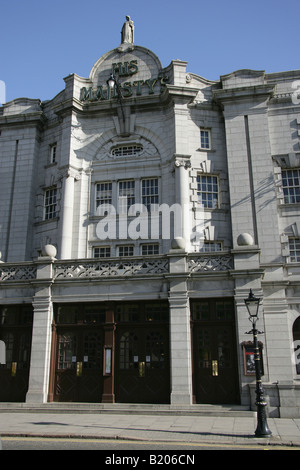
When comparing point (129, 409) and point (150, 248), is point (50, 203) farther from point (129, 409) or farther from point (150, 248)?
point (129, 409)

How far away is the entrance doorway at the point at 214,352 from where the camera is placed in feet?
54.7

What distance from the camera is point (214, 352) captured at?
56.2 feet

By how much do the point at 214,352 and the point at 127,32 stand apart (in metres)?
22.6

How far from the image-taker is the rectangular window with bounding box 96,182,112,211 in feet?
82.0

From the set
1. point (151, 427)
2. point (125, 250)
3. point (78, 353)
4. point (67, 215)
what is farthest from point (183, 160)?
point (151, 427)

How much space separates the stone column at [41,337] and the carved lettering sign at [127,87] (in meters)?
12.8

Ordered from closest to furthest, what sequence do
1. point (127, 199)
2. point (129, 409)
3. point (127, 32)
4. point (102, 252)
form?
1. point (129, 409)
2. point (102, 252)
3. point (127, 199)
4. point (127, 32)

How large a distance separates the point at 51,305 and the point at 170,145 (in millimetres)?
12255

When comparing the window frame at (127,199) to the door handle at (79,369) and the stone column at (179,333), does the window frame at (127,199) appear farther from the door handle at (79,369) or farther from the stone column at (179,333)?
the door handle at (79,369)

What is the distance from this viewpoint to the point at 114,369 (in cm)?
1752

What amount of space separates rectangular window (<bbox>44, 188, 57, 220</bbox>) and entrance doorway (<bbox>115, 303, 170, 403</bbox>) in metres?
Result: 10.1

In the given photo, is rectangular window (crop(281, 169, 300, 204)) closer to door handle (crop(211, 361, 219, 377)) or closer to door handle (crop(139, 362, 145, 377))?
door handle (crop(211, 361, 219, 377))

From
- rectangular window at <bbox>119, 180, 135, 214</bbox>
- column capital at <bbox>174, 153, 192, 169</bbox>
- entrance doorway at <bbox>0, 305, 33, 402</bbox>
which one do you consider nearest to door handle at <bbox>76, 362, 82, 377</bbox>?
entrance doorway at <bbox>0, 305, 33, 402</bbox>
